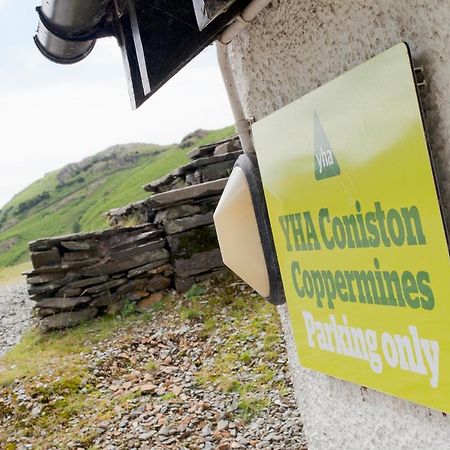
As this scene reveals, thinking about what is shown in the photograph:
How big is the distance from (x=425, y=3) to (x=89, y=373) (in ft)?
20.4

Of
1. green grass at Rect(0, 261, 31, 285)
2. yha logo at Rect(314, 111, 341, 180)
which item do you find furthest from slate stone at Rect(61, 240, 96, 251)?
green grass at Rect(0, 261, 31, 285)

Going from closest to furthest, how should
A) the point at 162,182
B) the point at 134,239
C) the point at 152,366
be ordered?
the point at 152,366 < the point at 134,239 < the point at 162,182

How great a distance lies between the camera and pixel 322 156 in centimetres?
173

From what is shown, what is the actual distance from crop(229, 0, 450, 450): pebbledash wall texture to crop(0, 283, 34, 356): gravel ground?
24.4ft

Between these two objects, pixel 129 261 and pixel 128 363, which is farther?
pixel 129 261

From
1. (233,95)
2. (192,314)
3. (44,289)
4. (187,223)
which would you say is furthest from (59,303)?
(233,95)

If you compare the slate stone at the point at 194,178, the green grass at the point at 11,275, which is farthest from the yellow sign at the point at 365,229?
the green grass at the point at 11,275

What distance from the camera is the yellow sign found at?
1.41m

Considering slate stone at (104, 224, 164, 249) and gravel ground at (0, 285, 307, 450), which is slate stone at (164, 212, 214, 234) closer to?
slate stone at (104, 224, 164, 249)

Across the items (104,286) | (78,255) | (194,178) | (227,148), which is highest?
(227,148)

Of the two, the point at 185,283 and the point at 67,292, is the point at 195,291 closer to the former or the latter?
the point at 185,283

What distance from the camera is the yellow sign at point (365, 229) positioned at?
1.41m

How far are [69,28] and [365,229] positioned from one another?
1771 mm

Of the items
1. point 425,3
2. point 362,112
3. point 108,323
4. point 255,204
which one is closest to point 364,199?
point 362,112
